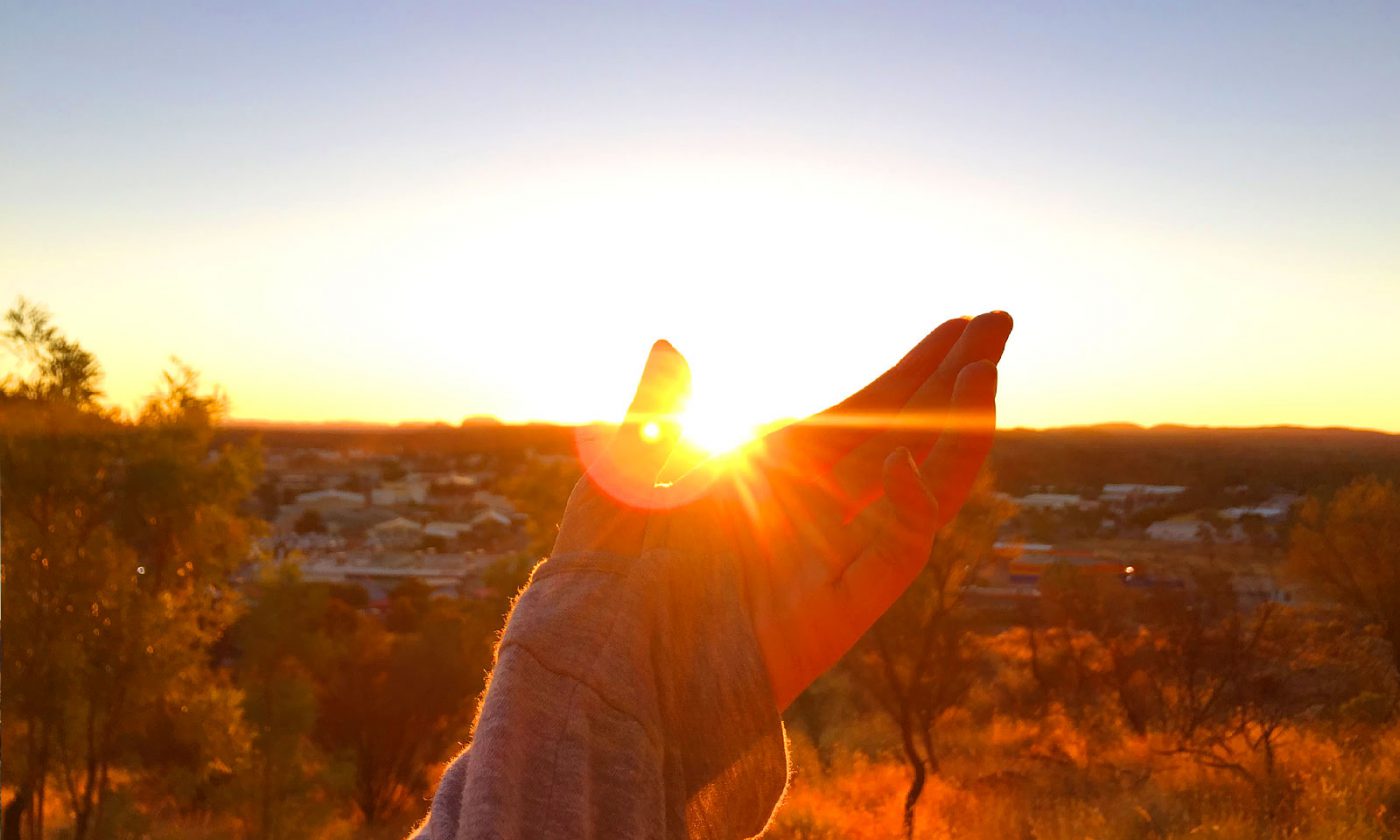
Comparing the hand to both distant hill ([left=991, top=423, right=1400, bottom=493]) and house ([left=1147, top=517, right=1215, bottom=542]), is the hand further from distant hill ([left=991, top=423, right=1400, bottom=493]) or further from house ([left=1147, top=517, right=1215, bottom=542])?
house ([left=1147, top=517, right=1215, bottom=542])

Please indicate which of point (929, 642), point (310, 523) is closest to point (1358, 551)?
point (929, 642)

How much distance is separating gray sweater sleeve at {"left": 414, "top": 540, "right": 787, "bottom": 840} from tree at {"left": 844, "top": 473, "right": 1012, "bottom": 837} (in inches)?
449

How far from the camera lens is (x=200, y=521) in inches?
414

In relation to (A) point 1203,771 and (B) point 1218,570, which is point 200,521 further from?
(B) point 1218,570

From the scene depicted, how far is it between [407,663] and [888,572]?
18.6 metres

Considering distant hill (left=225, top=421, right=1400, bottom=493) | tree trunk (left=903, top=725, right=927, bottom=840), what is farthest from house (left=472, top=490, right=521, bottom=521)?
tree trunk (left=903, top=725, right=927, bottom=840)

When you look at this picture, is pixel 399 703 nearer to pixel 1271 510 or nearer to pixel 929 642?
pixel 929 642

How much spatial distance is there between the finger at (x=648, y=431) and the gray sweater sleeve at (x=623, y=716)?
0.31 ft

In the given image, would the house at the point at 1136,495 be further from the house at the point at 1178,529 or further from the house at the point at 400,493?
the house at the point at 400,493

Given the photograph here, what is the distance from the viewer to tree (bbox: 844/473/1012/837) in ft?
43.2

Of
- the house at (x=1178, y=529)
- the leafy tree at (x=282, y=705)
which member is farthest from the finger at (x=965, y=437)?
the house at (x=1178, y=529)

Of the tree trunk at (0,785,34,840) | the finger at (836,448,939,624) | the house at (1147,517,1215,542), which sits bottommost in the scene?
the tree trunk at (0,785,34,840)

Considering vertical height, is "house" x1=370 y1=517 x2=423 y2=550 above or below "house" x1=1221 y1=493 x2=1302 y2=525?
below

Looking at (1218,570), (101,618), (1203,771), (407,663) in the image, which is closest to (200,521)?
(101,618)
